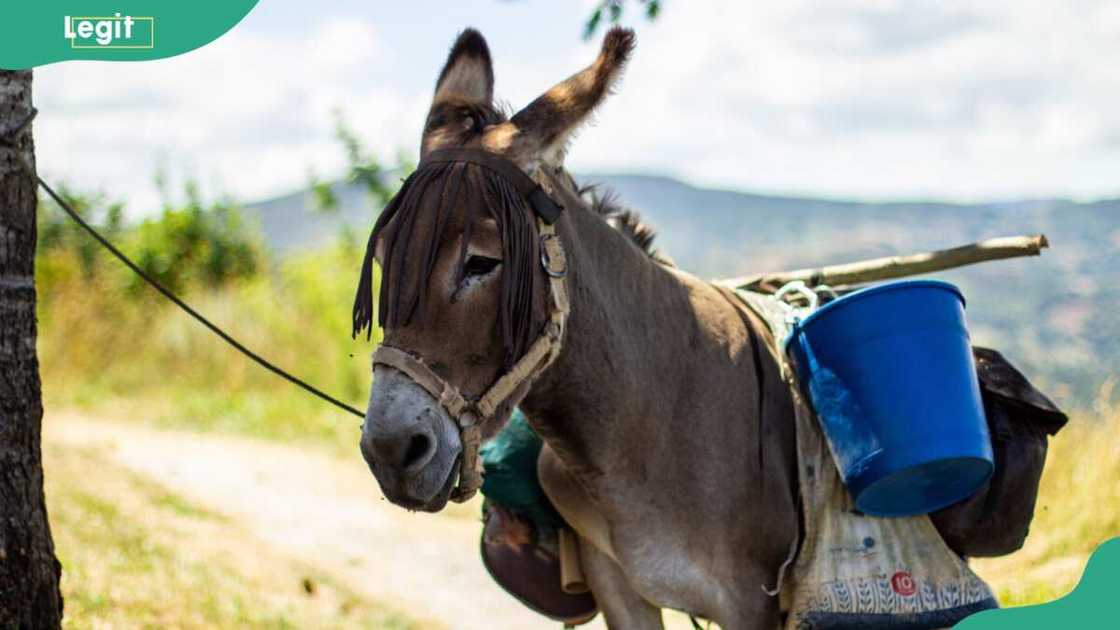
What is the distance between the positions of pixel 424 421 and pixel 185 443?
8.90 m

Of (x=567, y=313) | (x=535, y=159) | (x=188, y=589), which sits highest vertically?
(x=535, y=159)

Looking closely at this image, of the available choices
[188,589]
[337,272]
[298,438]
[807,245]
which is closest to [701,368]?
[188,589]

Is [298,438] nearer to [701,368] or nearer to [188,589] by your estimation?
[188,589]

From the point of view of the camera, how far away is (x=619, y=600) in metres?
3.75

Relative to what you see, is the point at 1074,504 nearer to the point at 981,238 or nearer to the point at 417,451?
the point at 981,238

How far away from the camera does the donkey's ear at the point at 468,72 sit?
3252mm

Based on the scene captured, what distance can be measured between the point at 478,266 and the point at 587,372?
55 cm

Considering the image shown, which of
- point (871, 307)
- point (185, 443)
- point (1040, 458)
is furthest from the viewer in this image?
point (185, 443)

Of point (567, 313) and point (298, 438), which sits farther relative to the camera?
point (298, 438)

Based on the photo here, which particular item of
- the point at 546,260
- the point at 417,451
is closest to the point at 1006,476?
the point at 546,260

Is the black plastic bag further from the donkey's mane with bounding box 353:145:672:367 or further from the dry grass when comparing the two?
the dry grass

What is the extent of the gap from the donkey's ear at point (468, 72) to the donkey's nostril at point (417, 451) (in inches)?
41.1

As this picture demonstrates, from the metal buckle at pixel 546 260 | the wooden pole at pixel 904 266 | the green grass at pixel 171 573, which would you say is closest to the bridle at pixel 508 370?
the metal buckle at pixel 546 260

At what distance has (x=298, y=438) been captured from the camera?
37.0 ft
